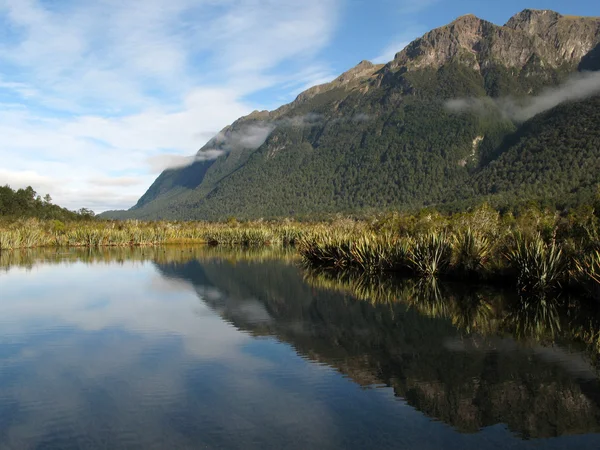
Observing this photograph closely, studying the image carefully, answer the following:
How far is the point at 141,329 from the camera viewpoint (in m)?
14.2

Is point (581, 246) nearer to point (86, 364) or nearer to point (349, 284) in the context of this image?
point (349, 284)

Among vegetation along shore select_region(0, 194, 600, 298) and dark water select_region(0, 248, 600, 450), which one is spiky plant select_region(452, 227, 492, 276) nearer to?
vegetation along shore select_region(0, 194, 600, 298)

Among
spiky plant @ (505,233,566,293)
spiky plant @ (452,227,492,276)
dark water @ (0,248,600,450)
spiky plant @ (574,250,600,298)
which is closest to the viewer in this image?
dark water @ (0,248,600,450)

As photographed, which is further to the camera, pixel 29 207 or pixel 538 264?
pixel 29 207

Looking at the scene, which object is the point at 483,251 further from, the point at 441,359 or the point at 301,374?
the point at 301,374

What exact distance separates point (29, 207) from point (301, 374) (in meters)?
84.9

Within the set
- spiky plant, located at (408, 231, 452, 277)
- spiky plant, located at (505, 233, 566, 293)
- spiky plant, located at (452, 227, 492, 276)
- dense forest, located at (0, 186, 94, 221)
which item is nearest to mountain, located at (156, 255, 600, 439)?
spiky plant, located at (505, 233, 566, 293)

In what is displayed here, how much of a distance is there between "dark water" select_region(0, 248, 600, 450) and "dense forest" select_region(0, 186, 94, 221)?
219 ft

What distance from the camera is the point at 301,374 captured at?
9.80 m

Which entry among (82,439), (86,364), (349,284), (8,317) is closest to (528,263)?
(349,284)

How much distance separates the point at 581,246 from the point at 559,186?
378ft

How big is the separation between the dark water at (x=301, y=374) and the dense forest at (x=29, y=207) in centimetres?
6683

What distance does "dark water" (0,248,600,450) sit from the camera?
23.4 feet

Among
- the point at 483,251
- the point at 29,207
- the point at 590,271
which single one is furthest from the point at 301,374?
the point at 29,207
